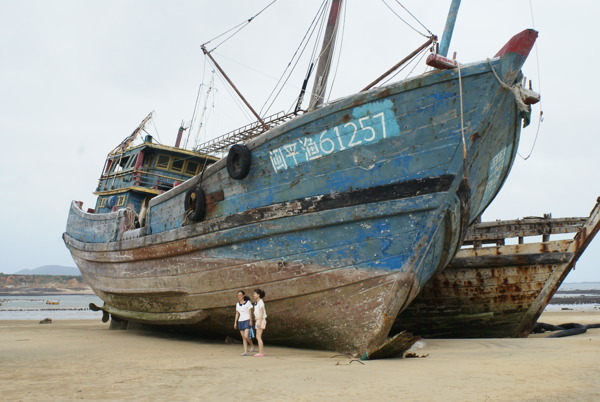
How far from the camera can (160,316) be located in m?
9.10

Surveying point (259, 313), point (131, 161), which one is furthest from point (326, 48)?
point (259, 313)

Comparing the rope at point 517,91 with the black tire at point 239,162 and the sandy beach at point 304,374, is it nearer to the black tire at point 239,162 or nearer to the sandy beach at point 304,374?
the sandy beach at point 304,374

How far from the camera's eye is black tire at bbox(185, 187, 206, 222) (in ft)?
26.4

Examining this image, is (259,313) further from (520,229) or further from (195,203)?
(520,229)

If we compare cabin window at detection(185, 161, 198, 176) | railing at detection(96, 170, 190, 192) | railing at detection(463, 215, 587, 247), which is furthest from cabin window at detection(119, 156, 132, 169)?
railing at detection(463, 215, 587, 247)

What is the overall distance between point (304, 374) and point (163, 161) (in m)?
9.91

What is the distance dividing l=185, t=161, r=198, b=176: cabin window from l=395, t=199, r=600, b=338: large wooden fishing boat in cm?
773

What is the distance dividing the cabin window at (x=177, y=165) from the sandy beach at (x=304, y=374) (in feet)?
22.3

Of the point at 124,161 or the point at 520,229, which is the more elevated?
the point at 124,161

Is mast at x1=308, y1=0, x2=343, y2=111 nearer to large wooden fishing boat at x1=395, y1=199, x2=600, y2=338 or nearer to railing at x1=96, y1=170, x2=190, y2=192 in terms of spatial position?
railing at x1=96, y1=170, x2=190, y2=192

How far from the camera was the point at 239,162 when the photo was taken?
24.1 ft

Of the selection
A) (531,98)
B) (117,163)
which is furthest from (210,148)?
(531,98)

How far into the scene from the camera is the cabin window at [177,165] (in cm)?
1348

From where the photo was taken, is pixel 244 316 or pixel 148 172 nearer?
pixel 244 316
